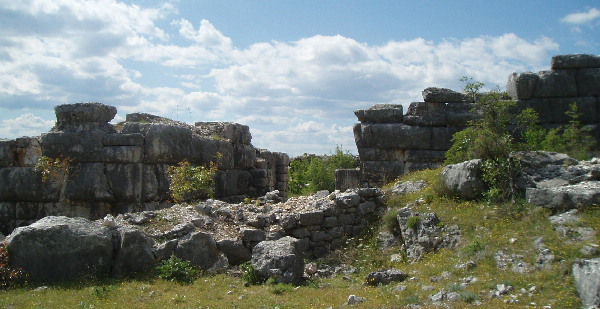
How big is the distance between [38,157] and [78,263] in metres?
7.26

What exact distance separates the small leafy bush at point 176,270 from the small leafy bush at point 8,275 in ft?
8.11

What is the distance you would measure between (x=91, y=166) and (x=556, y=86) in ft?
46.8

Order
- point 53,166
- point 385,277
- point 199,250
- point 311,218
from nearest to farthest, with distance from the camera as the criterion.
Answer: point 385,277 < point 199,250 < point 311,218 < point 53,166

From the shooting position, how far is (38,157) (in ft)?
52.7

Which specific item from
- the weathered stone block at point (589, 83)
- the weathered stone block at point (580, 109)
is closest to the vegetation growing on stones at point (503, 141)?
the weathered stone block at point (580, 109)

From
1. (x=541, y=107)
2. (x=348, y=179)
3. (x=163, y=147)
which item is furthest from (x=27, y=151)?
(x=541, y=107)

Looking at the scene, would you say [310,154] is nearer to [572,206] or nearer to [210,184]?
[210,184]

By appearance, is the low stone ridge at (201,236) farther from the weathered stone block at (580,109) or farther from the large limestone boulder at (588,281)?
the weathered stone block at (580,109)

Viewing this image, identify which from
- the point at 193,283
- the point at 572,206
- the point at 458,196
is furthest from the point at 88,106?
the point at 572,206

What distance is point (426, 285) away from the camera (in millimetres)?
8922

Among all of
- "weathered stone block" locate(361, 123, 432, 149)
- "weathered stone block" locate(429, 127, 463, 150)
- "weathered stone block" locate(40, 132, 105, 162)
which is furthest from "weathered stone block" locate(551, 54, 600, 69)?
"weathered stone block" locate(40, 132, 105, 162)

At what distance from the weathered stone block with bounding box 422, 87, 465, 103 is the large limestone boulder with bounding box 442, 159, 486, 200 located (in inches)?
233

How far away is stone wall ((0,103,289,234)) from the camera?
1523cm

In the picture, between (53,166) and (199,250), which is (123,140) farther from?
(199,250)
